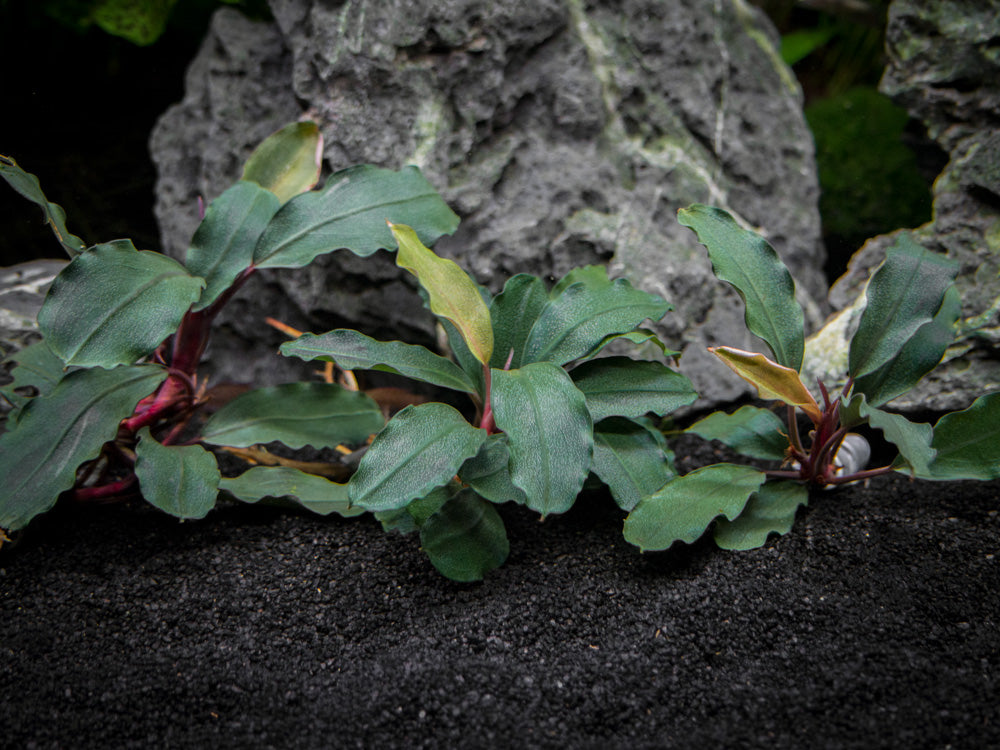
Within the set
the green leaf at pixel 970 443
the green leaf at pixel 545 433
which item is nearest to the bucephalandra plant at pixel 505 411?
the green leaf at pixel 545 433

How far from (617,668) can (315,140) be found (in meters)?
1.59

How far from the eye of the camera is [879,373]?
1.71 m

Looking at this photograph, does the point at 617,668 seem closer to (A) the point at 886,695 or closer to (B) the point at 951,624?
(A) the point at 886,695

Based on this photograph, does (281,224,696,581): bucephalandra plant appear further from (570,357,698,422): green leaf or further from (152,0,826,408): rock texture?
(152,0,826,408): rock texture

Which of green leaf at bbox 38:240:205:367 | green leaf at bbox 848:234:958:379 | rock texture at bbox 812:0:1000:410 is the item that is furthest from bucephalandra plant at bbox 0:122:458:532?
rock texture at bbox 812:0:1000:410

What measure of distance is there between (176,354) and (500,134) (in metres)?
1.12

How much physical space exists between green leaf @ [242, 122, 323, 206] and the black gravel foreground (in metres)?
0.90

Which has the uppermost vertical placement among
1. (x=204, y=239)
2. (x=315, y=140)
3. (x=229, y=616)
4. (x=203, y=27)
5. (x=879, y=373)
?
(x=203, y=27)

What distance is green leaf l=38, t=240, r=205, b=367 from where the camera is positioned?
1.51 m

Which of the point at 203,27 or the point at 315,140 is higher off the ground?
the point at 203,27

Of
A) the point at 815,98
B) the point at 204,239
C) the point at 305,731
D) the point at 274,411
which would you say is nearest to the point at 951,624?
the point at 305,731

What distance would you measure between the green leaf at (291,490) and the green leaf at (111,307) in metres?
0.41

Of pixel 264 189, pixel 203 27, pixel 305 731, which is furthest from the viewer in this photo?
pixel 203 27

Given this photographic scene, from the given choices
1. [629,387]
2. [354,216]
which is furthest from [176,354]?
[629,387]
